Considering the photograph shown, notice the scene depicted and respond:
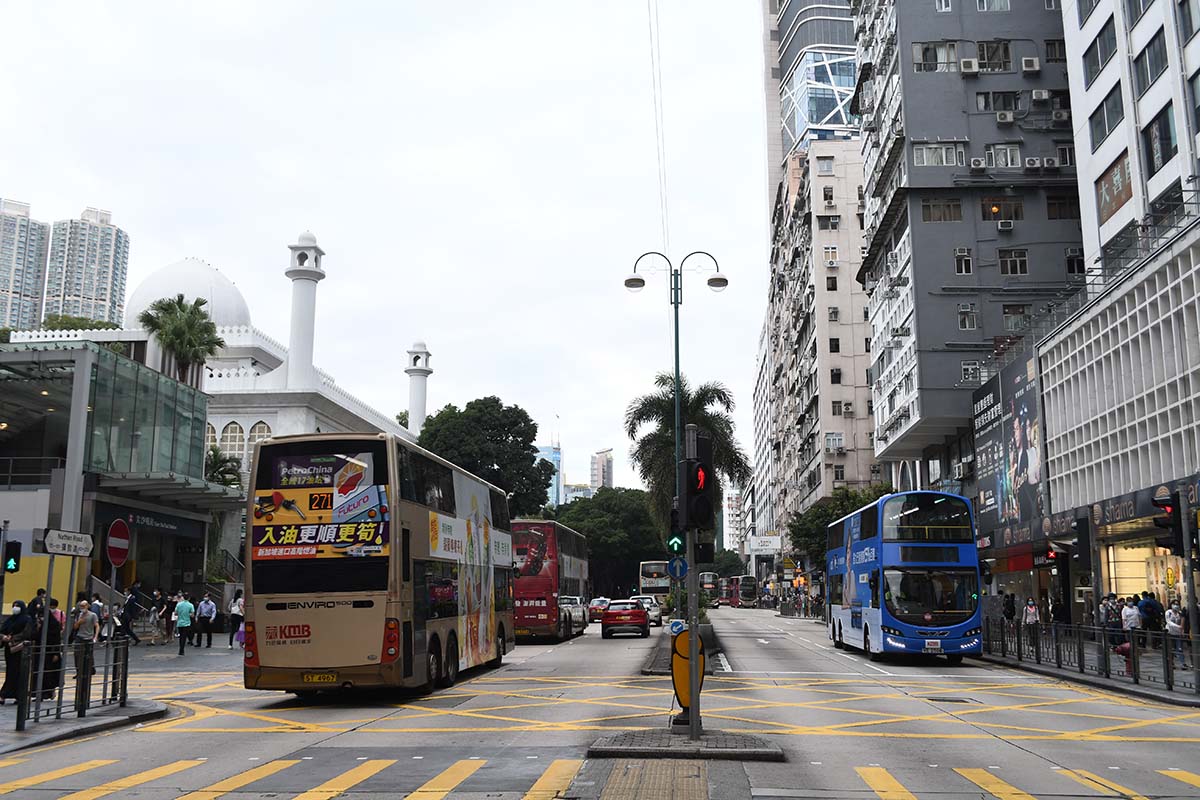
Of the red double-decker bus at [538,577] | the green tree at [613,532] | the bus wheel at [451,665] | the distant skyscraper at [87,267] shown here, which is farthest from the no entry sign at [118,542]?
the distant skyscraper at [87,267]

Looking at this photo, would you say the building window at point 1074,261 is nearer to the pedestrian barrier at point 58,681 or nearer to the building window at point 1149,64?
the building window at point 1149,64

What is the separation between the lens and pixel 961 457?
Answer: 49812 millimetres

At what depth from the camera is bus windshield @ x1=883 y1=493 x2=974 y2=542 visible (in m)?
26.1

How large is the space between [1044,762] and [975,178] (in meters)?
40.5

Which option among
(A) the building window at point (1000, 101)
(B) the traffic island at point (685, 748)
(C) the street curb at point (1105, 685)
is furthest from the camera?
(A) the building window at point (1000, 101)

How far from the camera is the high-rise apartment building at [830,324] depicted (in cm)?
7629

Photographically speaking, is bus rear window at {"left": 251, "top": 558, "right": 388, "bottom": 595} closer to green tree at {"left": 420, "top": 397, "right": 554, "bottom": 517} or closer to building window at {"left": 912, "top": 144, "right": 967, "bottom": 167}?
building window at {"left": 912, "top": 144, "right": 967, "bottom": 167}

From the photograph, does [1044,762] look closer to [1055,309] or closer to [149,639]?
[1055,309]

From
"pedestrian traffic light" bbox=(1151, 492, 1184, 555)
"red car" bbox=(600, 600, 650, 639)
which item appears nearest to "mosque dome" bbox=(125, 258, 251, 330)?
"red car" bbox=(600, 600, 650, 639)

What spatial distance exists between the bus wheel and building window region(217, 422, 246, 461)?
4025 centimetres

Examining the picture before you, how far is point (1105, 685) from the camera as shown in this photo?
69.2 feet

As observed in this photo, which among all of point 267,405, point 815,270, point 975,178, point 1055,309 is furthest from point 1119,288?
point 815,270

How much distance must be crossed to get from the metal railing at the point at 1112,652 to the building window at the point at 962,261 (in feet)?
72.2

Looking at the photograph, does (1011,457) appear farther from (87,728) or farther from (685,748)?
(87,728)
